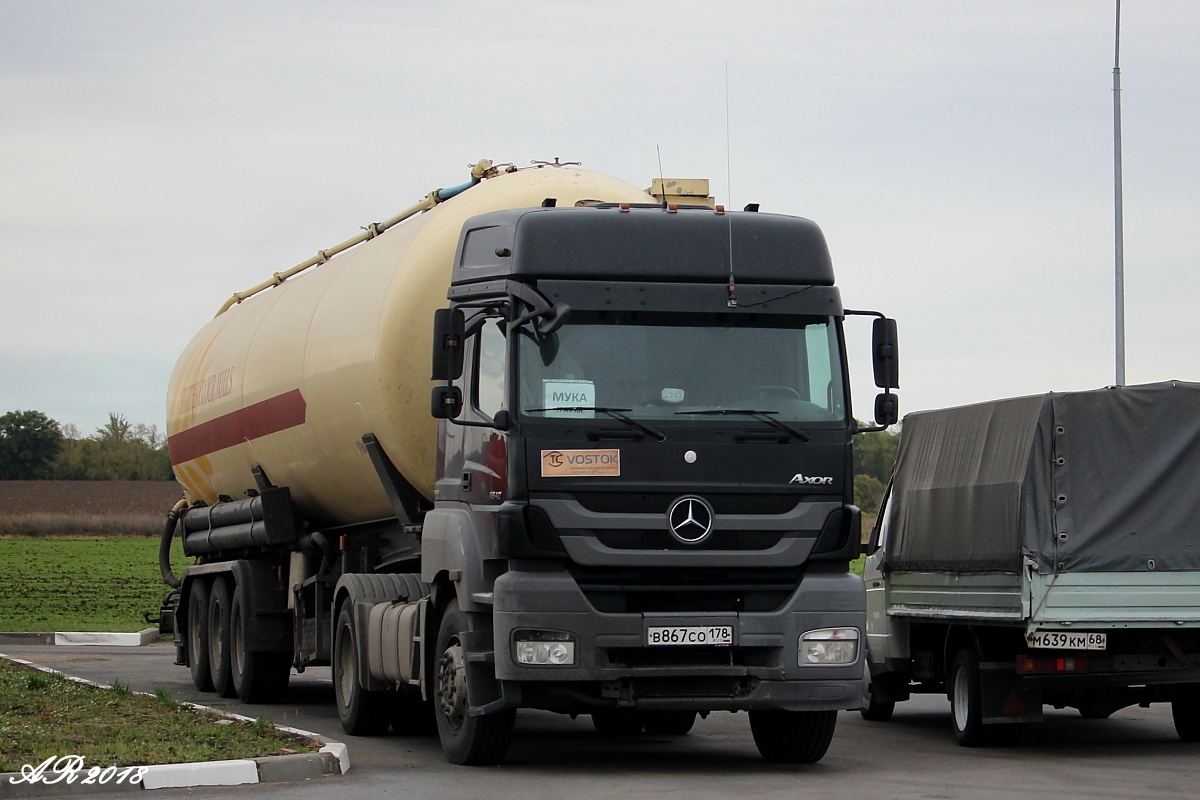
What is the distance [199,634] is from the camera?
20.3 metres

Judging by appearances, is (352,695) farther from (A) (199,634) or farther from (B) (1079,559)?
(A) (199,634)

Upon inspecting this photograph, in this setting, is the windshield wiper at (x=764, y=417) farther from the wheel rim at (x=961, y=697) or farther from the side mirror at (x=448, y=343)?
the wheel rim at (x=961, y=697)

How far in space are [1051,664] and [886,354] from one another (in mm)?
2962

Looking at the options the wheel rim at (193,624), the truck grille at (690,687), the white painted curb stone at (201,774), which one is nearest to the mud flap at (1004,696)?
the truck grille at (690,687)

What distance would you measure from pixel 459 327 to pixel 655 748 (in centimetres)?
414

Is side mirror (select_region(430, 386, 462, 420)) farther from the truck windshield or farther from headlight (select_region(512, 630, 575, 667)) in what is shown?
headlight (select_region(512, 630, 575, 667))

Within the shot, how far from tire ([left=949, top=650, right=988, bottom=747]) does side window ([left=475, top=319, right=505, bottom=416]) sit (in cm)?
478

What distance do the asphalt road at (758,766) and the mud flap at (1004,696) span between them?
0.98ft

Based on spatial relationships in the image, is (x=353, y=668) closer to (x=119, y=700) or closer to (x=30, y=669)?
(x=119, y=700)

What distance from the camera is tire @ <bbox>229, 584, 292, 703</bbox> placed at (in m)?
18.0

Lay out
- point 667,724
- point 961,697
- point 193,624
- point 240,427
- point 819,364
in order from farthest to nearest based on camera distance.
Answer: point 193,624 < point 240,427 < point 667,724 < point 961,697 < point 819,364

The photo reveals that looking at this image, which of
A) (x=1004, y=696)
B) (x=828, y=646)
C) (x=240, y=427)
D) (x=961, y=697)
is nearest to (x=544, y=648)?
(x=828, y=646)

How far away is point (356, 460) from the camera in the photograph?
1473 cm

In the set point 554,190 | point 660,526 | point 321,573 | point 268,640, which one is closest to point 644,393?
point 660,526
